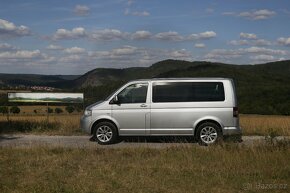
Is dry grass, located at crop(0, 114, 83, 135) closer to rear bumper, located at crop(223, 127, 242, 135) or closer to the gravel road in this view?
the gravel road

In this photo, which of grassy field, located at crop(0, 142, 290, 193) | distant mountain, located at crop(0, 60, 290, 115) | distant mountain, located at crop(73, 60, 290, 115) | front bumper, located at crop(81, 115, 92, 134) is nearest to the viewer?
grassy field, located at crop(0, 142, 290, 193)

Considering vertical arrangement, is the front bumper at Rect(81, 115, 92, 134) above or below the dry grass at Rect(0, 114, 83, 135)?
above

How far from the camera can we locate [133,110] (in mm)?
12859

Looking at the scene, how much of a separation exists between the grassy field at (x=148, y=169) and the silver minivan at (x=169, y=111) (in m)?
1.98

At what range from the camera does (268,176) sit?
7754 millimetres

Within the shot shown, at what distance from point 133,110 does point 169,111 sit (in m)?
1.04

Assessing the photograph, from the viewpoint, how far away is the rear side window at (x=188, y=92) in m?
12.7

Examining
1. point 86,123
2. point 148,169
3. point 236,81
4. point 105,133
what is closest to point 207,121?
point 105,133

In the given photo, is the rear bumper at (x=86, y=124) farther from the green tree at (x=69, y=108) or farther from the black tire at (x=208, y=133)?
the green tree at (x=69, y=108)

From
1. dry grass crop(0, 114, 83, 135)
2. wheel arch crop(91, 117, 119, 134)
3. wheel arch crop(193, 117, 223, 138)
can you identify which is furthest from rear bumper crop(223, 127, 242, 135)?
dry grass crop(0, 114, 83, 135)

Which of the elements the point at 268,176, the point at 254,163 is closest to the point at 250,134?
the point at 254,163

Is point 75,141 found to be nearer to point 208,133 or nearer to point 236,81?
point 208,133

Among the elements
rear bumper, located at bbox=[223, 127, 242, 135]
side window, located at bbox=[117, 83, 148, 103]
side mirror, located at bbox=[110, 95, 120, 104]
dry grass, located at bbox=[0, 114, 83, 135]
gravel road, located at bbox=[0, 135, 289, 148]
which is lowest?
gravel road, located at bbox=[0, 135, 289, 148]

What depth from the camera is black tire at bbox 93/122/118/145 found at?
12961mm
